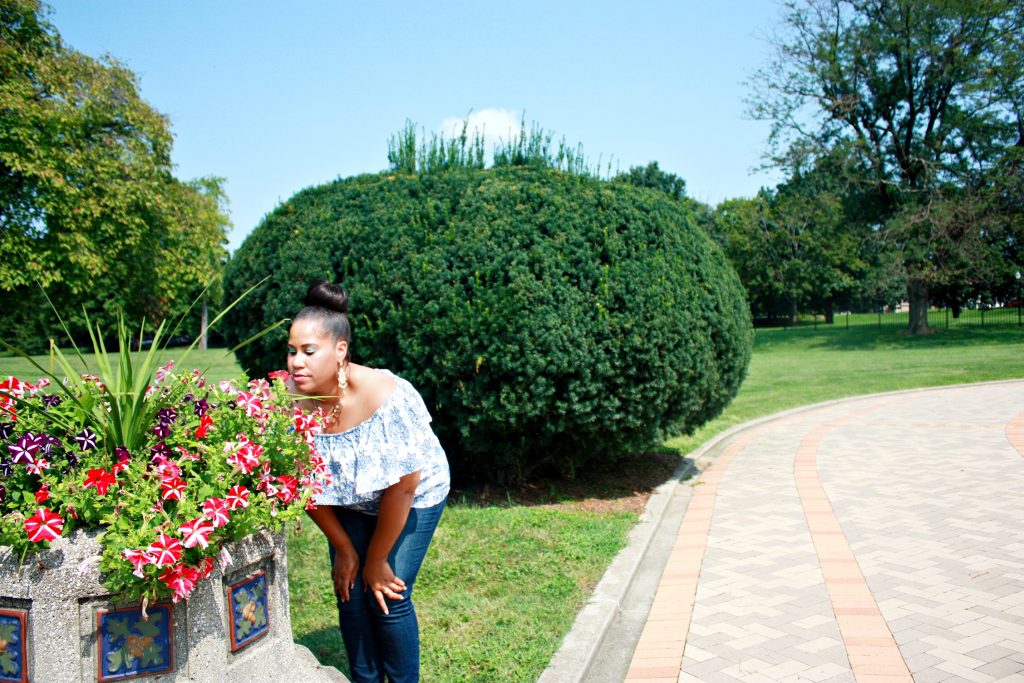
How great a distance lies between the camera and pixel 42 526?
7.08 feet

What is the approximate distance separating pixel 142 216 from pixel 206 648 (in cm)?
2297

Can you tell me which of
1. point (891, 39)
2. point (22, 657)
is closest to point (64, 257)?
point (22, 657)

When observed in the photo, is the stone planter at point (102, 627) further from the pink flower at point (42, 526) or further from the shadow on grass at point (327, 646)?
the shadow on grass at point (327, 646)

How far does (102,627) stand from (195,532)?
1.45 feet

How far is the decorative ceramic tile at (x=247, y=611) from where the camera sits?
2.53 meters

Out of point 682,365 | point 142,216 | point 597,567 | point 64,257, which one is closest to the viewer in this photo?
point 597,567

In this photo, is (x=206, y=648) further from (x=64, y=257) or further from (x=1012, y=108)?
(x=1012, y=108)

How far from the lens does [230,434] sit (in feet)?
8.63

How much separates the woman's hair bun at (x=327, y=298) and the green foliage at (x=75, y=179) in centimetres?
1474

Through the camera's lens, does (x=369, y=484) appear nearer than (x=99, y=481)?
No

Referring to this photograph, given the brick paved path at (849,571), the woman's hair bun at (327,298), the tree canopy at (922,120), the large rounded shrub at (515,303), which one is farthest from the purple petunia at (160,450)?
the tree canopy at (922,120)

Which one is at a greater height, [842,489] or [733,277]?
[733,277]

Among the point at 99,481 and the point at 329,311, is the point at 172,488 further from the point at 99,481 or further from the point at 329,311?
the point at 329,311

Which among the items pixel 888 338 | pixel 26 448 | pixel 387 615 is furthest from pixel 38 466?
pixel 888 338
